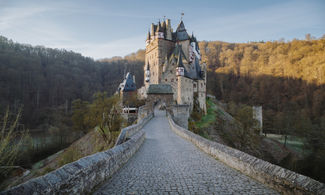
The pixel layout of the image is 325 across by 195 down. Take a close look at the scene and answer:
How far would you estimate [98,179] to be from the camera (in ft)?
12.8

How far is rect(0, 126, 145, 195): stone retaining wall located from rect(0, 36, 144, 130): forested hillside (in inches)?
1763

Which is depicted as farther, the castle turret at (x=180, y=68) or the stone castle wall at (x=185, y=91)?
the castle turret at (x=180, y=68)

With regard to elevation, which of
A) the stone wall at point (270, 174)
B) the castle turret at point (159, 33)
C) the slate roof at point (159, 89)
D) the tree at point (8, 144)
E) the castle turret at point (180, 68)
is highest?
the castle turret at point (159, 33)

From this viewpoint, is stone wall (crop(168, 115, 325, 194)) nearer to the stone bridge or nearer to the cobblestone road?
the stone bridge

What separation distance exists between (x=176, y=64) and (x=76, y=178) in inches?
1343

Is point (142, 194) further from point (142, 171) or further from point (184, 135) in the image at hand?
point (184, 135)

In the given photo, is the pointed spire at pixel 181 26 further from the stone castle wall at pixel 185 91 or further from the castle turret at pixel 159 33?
the stone castle wall at pixel 185 91

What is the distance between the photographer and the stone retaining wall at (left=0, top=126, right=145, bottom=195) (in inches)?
92.3

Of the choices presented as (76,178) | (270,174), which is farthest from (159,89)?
(76,178)

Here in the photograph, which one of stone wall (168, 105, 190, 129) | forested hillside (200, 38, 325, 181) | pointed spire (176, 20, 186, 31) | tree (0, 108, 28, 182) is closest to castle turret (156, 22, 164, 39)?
pointed spire (176, 20, 186, 31)

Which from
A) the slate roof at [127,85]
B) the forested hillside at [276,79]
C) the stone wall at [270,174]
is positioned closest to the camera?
the stone wall at [270,174]

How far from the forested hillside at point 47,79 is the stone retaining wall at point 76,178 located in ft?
147

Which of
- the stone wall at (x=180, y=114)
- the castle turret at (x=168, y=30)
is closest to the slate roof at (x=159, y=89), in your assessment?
the stone wall at (x=180, y=114)

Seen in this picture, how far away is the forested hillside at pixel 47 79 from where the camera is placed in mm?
53219
